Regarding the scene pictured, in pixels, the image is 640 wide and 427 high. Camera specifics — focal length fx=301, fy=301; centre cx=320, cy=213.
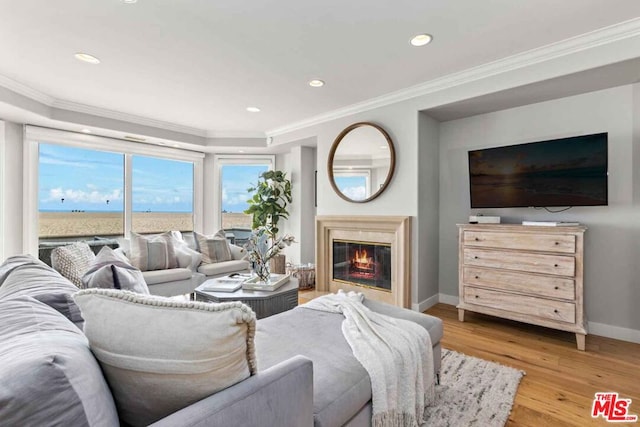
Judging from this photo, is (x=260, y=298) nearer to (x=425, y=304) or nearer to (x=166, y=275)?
(x=166, y=275)

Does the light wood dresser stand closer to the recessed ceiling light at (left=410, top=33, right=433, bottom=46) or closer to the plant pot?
the recessed ceiling light at (left=410, top=33, right=433, bottom=46)

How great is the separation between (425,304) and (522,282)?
108cm

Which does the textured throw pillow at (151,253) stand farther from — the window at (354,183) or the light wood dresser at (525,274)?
the light wood dresser at (525,274)

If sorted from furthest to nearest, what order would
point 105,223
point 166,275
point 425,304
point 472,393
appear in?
point 105,223, point 166,275, point 425,304, point 472,393

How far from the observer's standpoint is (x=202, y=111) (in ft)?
13.4

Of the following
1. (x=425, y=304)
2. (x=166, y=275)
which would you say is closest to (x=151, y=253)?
(x=166, y=275)

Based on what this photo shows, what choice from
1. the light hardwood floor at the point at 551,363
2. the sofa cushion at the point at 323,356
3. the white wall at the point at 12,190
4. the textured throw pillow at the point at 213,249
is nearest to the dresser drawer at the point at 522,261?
the light hardwood floor at the point at 551,363

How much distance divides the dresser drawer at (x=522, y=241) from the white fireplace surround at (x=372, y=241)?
661mm

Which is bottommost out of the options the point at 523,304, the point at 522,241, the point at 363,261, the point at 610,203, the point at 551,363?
the point at 551,363

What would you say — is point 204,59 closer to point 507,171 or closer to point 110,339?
point 110,339

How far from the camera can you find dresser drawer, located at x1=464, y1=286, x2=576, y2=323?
8.39 feet

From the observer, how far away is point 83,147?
429 centimetres

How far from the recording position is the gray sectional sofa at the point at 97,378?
22.3 inches

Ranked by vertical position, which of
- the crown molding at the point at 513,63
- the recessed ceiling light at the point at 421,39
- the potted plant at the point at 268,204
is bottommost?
the potted plant at the point at 268,204
